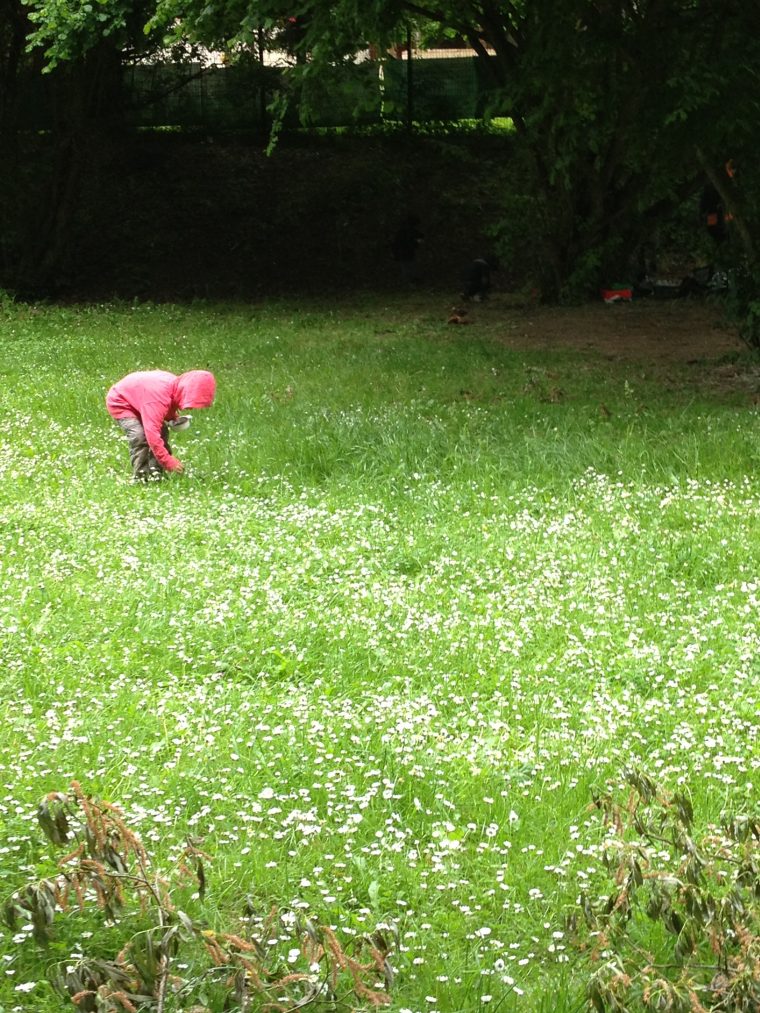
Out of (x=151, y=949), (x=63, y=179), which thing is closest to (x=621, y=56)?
(x=63, y=179)

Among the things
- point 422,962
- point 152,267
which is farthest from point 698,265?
point 422,962

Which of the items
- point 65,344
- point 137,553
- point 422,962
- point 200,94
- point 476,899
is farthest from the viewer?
point 200,94

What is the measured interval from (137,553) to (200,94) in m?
25.0

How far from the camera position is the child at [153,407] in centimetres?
1016

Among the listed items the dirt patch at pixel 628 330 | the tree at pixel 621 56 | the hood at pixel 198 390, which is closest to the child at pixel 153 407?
the hood at pixel 198 390

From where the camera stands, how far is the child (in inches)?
400

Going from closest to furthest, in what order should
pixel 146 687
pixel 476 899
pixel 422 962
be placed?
pixel 422 962 → pixel 476 899 → pixel 146 687

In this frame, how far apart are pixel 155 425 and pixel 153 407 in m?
0.14

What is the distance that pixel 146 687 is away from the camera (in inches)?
239

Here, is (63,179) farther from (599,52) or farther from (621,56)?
(599,52)

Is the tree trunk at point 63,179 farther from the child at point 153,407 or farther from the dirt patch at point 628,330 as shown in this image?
the child at point 153,407

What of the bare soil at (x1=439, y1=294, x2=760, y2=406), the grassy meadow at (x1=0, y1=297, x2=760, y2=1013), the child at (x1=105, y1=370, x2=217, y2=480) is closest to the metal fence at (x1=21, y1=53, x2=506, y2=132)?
the bare soil at (x1=439, y1=294, x2=760, y2=406)

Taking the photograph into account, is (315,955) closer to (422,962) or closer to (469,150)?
(422,962)

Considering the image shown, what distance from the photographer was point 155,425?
1019 centimetres
